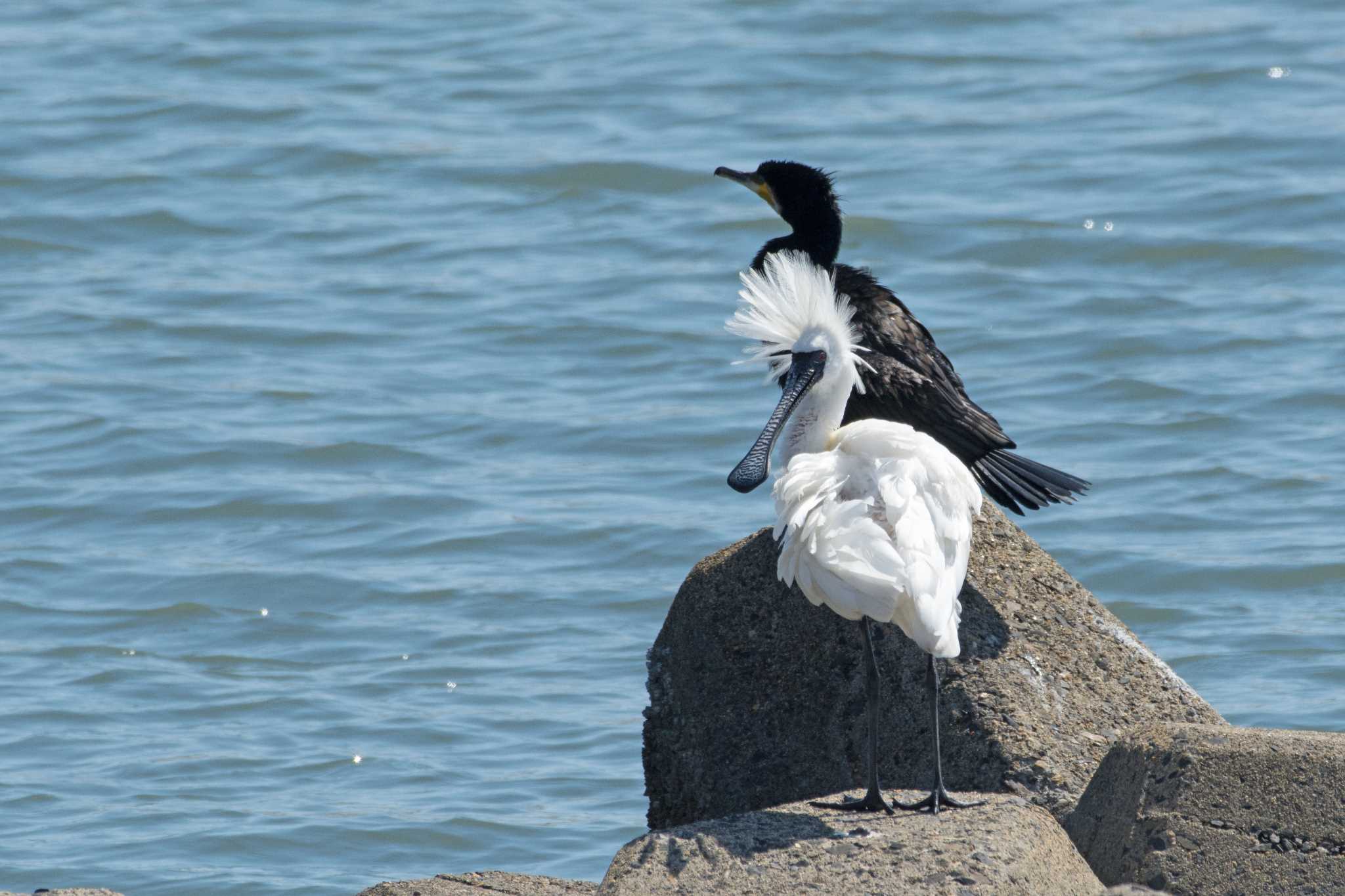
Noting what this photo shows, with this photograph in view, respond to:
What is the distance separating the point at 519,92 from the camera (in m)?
17.8

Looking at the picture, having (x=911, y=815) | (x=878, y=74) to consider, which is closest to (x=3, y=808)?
(x=911, y=815)

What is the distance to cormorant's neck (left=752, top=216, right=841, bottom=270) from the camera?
823 centimetres

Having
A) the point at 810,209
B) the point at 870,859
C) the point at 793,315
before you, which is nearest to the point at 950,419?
the point at 793,315

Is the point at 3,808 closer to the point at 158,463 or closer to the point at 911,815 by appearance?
the point at 158,463

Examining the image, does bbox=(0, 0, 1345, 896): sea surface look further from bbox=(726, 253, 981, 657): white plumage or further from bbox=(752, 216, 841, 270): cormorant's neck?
bbox=(726, 253, 981, 657): white plumage

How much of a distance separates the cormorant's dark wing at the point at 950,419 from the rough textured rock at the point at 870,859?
225 centimetres

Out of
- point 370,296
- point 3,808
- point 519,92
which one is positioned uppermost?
point 519,92

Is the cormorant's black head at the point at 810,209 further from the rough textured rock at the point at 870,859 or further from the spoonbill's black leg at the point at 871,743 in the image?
the rough textured rock at the point at 870,859

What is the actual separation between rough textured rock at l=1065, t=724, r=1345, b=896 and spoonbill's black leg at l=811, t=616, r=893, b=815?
616 millimetres

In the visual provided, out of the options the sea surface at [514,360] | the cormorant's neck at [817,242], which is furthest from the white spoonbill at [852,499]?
the sea surface at [514,360]

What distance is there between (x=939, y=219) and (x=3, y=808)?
30.4 ft

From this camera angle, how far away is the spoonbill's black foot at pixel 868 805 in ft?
16.6

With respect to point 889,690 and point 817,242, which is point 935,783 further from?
point 817,242

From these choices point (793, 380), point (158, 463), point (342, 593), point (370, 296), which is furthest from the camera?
point (370, 296)
